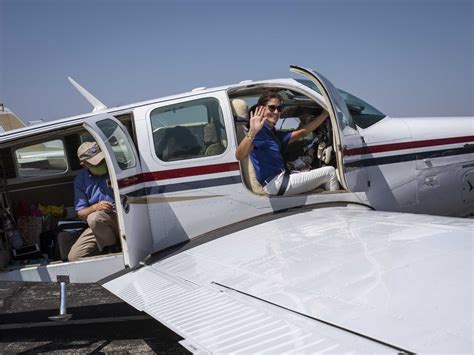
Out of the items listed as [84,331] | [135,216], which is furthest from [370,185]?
[84,331]

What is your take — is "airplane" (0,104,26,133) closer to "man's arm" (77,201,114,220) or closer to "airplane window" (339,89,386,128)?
"man's arm" (77,201,114,220)

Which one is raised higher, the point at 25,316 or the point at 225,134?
the point at 225,134

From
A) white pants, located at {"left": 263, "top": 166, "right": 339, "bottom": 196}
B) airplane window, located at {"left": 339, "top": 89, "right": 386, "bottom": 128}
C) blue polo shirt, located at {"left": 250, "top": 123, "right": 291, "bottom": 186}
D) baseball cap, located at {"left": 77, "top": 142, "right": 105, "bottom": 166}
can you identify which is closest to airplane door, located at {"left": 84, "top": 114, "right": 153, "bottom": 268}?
baseball cap, located at {"left": 77, "top": 142, "right": 105, "bottom": 166}

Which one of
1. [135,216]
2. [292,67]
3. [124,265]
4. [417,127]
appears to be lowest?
[124,265]

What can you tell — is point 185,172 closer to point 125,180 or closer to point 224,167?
point 224,167

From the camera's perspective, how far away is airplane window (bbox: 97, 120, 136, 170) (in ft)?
14.3

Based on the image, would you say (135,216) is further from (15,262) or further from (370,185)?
(370,185)

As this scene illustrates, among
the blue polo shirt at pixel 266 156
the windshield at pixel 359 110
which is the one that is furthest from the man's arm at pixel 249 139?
the windshield at pixel 359 110

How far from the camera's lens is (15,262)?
4.91 metres

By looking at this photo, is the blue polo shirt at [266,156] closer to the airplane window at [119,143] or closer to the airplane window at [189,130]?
the airplane window at [189,130]

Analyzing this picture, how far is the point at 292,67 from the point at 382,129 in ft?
4.14

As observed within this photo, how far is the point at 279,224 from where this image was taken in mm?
4629

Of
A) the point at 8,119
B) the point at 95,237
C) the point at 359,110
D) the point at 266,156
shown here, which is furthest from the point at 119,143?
the point at 8,119

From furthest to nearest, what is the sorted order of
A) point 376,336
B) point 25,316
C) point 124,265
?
point 25,316 < point 124,265 < point 376,336
